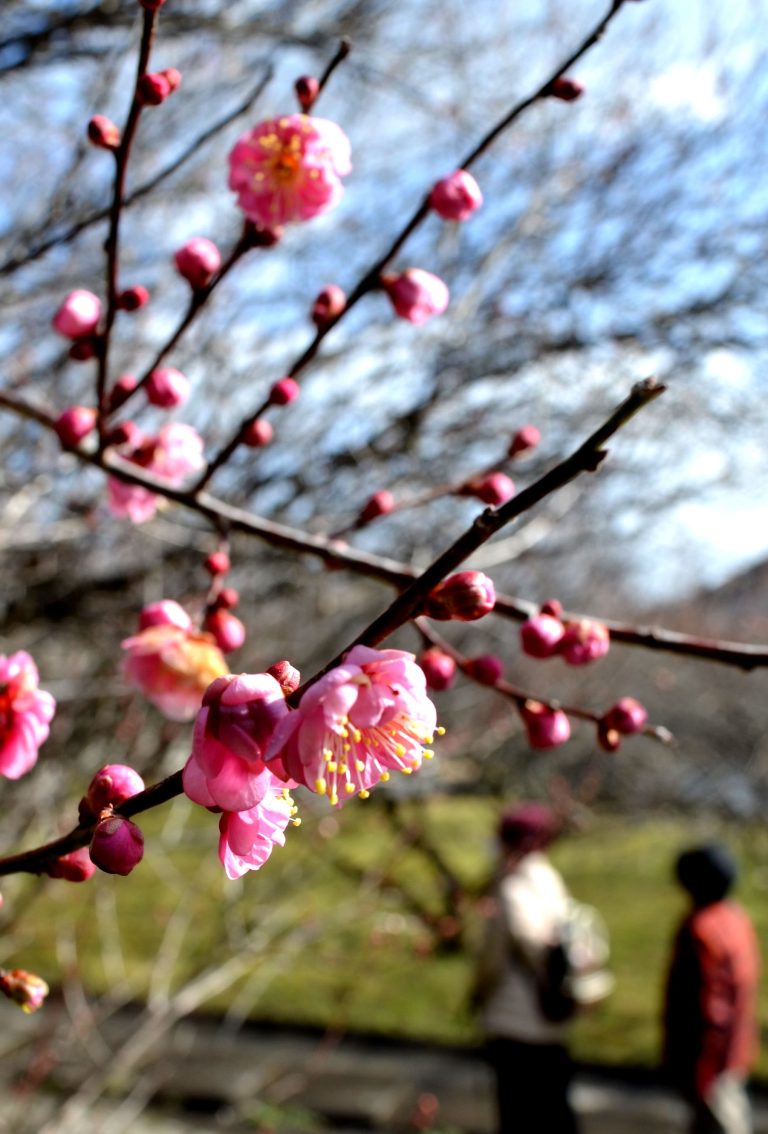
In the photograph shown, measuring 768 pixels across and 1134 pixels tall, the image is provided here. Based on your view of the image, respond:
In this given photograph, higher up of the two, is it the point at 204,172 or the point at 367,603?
the point at 204,172

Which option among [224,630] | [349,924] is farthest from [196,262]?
[349,924]

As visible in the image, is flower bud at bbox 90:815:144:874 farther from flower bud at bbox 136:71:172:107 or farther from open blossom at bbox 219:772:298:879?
flower bud at bbox 136:71:172:107

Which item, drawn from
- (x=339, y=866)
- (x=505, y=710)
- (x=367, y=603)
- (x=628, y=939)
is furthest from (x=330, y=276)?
(x=628, y=939)

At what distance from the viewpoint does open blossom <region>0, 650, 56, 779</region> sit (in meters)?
1.29

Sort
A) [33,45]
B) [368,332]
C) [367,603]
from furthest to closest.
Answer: [367,603] → [368,332] → [33,45]

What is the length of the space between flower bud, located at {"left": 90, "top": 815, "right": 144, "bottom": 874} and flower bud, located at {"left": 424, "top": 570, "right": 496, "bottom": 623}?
309 millimetres

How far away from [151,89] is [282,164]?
1.32 ft

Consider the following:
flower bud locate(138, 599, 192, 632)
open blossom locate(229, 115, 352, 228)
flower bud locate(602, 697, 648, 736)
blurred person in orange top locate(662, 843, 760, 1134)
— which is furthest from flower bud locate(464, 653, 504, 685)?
blurred person in orange top locate(662, 843, 760, 1134)

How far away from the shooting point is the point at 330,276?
4.61 m

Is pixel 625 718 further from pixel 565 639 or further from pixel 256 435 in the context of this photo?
pixel 256 435

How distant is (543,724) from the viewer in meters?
1.39

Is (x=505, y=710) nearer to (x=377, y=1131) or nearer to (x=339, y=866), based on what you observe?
(x=339, y=866)

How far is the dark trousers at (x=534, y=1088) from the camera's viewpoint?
4898 millimetres

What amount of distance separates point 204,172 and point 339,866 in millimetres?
3220
